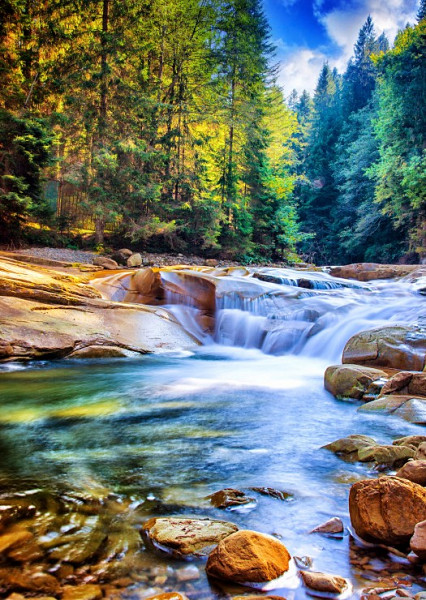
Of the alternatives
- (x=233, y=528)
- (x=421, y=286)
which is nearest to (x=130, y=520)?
(x=233, y=528)

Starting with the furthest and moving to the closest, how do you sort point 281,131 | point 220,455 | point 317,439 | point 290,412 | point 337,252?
point 337,252 → point 281,131 → point 290,412 → point 317,439 → point 220,455

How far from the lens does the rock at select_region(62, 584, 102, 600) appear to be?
1517 millimetres

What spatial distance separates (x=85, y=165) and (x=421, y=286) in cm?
1332

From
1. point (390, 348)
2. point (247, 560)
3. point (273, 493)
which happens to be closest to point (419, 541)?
point (247, 560)

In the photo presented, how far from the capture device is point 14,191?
13.8 meters

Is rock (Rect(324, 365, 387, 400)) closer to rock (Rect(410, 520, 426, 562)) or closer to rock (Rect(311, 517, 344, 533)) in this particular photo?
rock (Rect(311, 517, 344, 533))

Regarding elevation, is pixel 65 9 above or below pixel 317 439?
above

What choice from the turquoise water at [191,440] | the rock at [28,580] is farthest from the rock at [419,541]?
the rock at [28,580]

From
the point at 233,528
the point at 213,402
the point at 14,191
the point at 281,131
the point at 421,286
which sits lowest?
the point at 213,402

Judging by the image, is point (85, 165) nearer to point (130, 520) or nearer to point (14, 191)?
point (14, 191)

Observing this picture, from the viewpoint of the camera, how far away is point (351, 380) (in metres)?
5.29

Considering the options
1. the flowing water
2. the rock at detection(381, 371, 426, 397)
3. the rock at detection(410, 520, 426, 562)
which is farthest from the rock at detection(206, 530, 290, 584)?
the rock at detection(381, 371, 426, 397)

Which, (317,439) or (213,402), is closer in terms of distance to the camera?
(317,439)

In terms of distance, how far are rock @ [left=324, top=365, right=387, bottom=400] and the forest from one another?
11896 mm
